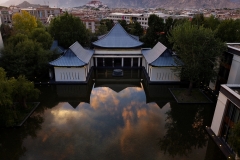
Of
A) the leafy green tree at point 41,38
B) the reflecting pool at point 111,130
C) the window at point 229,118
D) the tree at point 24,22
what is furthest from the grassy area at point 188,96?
the tree at point 24,22

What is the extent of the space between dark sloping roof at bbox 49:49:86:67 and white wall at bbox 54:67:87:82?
23.3 inches

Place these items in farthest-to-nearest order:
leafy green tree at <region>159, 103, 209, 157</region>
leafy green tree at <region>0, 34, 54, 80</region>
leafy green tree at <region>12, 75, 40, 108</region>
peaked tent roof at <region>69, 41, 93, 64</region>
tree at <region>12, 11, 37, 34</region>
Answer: tree at <region>12, 11, 37, 34</region>, peaked tent roof at <region>69, 41, 93, 64</region>, leafy green tree at <region>0, 34, 54, 80</region>, leafy green tree at <region>12, 75, 40, 108</region>, leafy green tree at <region>159, 103, 209, 157</region>

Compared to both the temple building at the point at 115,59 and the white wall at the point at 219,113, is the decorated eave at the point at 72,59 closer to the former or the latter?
the temple building at the point at 115,59

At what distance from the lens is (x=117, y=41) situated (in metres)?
33.1

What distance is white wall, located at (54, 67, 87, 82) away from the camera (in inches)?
997

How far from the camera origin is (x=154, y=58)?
2631cm

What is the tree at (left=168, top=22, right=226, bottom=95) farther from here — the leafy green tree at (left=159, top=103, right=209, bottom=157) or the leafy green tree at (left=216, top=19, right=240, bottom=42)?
the leafy green tree at (left=216, top=19, right=240, bottom=42)

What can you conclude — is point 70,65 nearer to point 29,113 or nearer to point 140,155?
point 29,113

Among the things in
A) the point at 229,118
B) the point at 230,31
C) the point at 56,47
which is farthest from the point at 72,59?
the point at 230,31

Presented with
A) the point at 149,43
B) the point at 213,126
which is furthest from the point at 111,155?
the point at 149,43

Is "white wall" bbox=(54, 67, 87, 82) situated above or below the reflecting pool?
above

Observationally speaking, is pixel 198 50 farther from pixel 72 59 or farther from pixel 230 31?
pixel 72 59

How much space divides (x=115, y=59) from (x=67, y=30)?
1059 centimetres

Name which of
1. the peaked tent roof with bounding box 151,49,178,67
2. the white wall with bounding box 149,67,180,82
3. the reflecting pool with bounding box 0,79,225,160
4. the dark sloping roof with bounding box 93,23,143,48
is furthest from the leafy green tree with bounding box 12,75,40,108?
the dark sloping roof with bounding box 93,23,143,48
